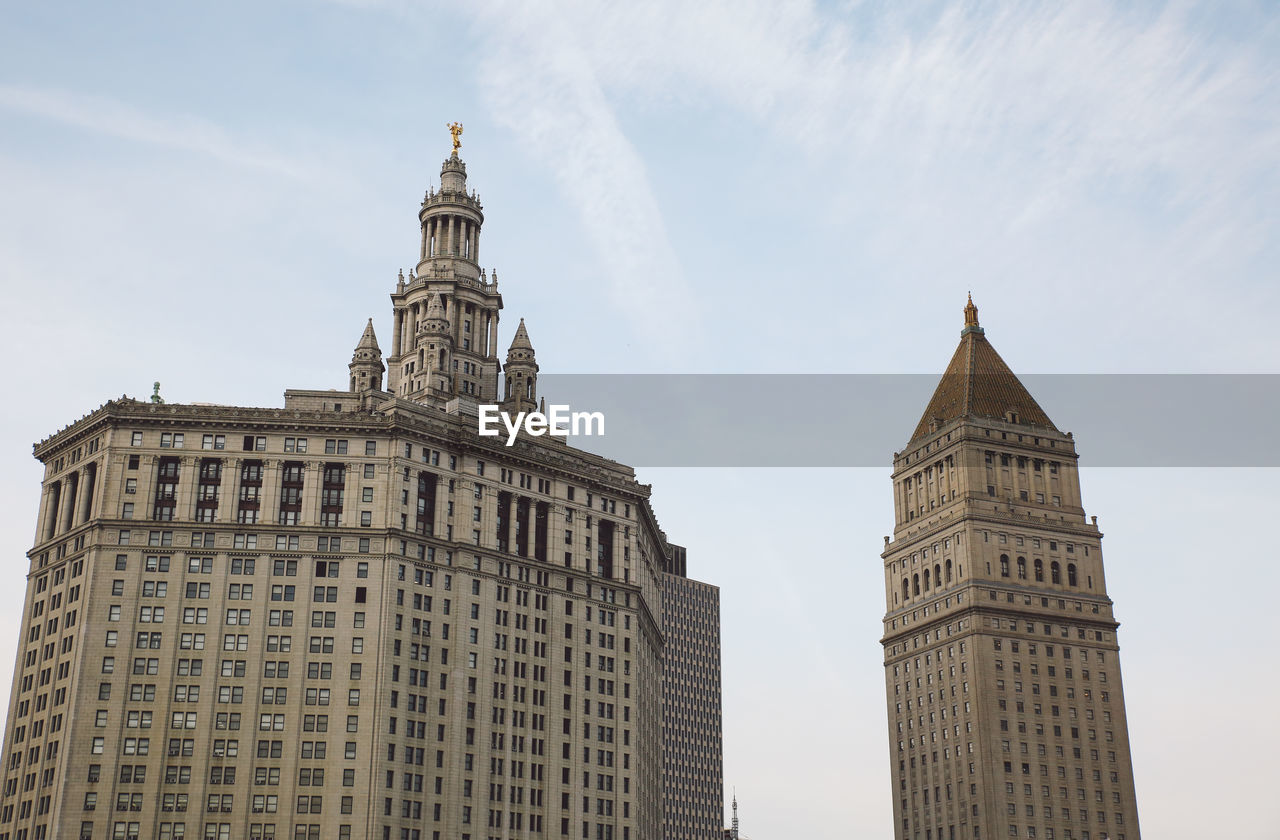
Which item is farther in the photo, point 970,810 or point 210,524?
point 970,810

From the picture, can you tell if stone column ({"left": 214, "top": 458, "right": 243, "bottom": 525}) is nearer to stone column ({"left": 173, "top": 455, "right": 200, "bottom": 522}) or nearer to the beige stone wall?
the beige stone wall

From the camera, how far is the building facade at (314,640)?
479 ft

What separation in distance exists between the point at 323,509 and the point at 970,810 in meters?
97.0

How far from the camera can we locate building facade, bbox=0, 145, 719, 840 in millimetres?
146125

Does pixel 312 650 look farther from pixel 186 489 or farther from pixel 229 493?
pixel 186 489

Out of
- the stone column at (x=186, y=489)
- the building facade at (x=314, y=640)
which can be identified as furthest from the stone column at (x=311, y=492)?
the stone column at (x=186, y=489)

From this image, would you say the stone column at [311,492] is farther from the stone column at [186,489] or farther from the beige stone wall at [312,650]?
the stone column at [186,489]

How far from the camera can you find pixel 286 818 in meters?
144

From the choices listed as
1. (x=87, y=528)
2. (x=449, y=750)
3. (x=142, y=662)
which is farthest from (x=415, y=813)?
(x=87, y=528)

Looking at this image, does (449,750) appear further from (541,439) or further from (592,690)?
(541,439)

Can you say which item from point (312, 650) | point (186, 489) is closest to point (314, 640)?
point (312, 650)

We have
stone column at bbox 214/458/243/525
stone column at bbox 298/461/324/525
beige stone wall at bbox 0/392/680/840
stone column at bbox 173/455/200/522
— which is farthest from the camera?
stone column at bbox 298/461/324/525

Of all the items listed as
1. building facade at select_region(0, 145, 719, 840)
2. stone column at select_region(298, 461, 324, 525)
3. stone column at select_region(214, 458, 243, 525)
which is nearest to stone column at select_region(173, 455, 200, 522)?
building facade at select_region(0, 145, 719, 840)

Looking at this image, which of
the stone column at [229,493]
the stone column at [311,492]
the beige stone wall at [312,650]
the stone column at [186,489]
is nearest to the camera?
the beige stone wall at [312,650]
